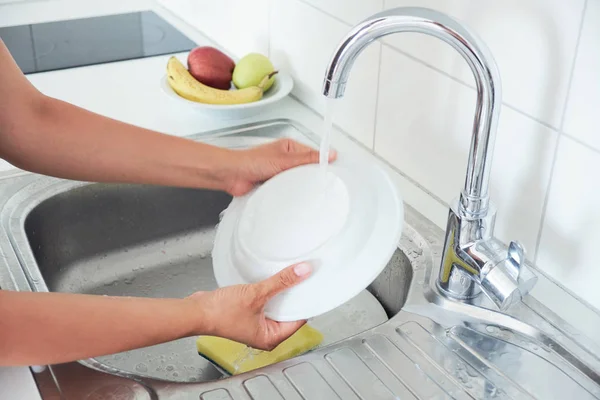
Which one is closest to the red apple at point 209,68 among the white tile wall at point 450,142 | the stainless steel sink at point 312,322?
the stainless steel sink at point 312,322

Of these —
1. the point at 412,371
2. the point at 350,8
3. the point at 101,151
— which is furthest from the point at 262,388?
the point at 350,8

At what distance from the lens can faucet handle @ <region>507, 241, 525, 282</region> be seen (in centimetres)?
75

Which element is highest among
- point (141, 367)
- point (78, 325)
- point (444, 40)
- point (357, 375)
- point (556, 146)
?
point (444, 40)

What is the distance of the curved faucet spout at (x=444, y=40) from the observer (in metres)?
0.67

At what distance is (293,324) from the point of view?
771mm

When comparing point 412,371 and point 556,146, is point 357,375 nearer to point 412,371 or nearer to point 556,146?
point 412,371

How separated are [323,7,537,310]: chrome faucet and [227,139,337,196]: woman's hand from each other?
0.23 m

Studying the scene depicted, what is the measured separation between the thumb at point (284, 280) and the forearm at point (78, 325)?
0.08 meters

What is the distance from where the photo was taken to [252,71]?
1.25 metres

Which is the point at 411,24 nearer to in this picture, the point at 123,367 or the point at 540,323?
the point at 540,323

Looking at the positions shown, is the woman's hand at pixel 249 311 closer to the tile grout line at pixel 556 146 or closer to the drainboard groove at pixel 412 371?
the drainboard groove at pixel 412 371

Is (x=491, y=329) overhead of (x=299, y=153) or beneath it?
beneath

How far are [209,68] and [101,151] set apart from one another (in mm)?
409

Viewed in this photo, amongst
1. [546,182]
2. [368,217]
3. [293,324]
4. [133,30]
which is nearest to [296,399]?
[293,324]
